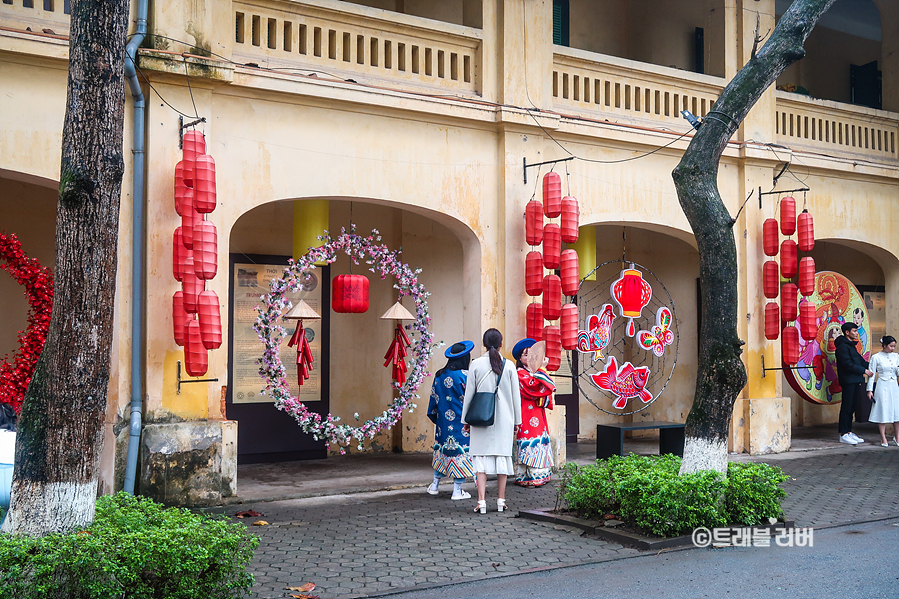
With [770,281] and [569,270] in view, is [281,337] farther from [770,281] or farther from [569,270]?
[770,281]

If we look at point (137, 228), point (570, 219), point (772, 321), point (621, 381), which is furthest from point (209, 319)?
point (772, 321)

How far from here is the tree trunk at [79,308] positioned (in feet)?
16.0

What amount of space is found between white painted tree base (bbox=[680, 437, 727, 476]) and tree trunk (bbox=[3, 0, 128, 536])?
15.7 feet

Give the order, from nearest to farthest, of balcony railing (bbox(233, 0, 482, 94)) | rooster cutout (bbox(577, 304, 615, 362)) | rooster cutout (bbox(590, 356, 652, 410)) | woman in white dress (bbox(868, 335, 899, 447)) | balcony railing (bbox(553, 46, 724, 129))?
1. balcony railing (bbox(233, 0, 482, 94))
2. balcony railing (bbox(553, 46, 724, 129))
3. rooster cutout (bbox(590, 356, 652, 410))
4. rooster cutout (bbox(577, 304, 615, 362))
5. woman in white dress (bbox(868, 335, 899, 447))

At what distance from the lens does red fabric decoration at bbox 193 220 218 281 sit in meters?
8.10

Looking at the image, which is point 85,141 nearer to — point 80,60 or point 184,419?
point 80,60

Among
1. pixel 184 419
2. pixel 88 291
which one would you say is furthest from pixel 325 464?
pixel 88 291

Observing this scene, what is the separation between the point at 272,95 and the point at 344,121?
2.89 feet

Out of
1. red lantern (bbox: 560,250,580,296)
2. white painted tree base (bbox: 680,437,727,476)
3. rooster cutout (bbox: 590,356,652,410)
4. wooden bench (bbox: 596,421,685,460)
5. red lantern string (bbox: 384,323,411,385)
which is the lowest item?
wooden bench (bbox: 596,421,685,460)

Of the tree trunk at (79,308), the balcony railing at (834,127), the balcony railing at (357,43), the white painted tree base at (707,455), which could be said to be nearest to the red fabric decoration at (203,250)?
the balcony railing at (357,43)

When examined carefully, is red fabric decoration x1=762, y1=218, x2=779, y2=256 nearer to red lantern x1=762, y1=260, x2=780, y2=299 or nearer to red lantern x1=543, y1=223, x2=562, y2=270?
red lantern x1=762, y1=260, x2=780, y2=299

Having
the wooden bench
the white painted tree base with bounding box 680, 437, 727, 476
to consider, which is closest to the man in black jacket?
the wooden bench

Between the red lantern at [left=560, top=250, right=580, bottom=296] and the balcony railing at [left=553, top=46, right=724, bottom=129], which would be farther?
the balcony railing at [left=553, top=46, right=724, bottom=129]

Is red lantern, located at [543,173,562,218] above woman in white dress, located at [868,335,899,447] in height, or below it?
above
